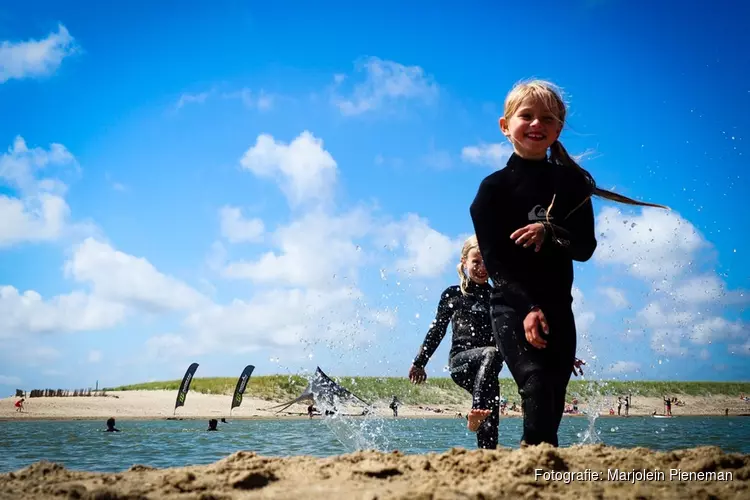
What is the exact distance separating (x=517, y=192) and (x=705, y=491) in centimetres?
184

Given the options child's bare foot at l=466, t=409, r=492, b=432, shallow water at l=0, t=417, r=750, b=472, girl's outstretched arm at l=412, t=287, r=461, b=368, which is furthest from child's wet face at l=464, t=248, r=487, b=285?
shallow water at l=0, t=417, r=750, b=472

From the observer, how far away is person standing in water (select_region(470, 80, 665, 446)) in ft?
10.8

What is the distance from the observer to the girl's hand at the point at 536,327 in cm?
319

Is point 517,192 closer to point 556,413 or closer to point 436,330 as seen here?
point 556,413

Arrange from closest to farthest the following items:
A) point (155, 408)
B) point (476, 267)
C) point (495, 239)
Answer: point (495, 239) < point (476, 267) < point (155, 408)

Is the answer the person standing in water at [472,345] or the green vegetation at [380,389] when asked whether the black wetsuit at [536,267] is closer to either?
the person standing in water at [472,345]

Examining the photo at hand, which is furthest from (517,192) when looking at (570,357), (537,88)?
(570,357)

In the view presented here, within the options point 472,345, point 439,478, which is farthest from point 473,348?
point 439,478

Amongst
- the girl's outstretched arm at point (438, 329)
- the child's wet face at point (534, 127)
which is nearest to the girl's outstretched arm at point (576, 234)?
the child's wet face at point (534, 127)

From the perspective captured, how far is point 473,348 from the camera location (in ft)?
17.9

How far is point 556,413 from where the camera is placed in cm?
338

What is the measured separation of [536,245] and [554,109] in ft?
3.29

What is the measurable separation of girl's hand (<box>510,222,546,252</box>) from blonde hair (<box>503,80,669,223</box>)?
13.4 inches

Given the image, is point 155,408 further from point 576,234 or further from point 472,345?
point 576,234
